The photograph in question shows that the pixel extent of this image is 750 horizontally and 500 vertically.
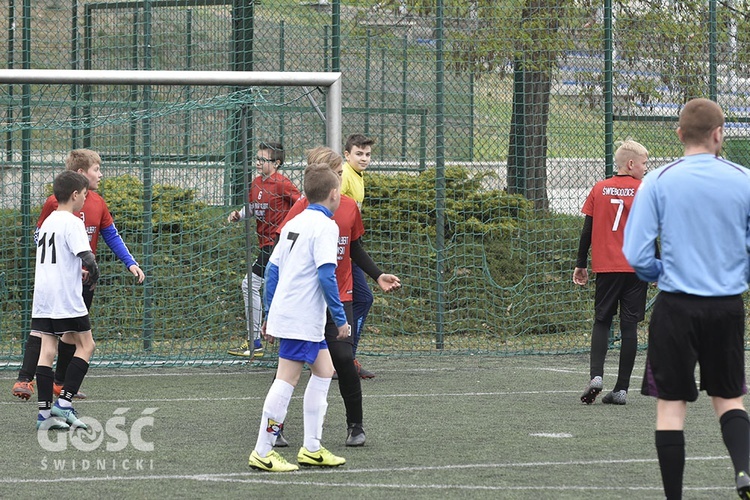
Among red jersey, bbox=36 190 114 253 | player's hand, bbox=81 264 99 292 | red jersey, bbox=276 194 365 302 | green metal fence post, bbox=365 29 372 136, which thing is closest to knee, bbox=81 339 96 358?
player's hand, bbox=81 264 99 292

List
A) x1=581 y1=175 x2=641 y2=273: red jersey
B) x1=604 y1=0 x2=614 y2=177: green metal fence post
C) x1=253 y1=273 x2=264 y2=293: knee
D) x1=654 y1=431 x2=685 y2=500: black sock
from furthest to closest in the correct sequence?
1. x1=604 y1=0 x2=614 y2=177: green metal fence post
2. x1=253 y1=273 x2=264 y2=293: knee
3. x1=581 y1=175 x2=641 y2=273: red jersey
4. x1=654 y1=431 x2=685 y2=500: black sock

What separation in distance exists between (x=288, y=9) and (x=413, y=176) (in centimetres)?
223

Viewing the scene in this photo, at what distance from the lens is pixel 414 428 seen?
7.36 meters

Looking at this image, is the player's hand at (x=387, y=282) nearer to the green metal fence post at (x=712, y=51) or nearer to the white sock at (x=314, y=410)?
the white sock at (x=314, y=410)

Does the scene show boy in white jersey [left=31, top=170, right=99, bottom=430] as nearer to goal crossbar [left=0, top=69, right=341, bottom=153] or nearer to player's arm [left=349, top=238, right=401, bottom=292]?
player's arm [left=349, top=238, right=401, bottom=292]

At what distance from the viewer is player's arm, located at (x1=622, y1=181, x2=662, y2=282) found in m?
4.97

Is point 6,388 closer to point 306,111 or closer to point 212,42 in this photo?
point 306,111

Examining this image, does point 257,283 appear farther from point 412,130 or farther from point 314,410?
point 314,410

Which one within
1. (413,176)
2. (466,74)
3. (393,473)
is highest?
(466,74)

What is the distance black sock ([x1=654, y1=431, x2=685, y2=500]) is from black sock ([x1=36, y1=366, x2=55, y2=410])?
3.98 m

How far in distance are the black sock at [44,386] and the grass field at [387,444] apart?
0.19m

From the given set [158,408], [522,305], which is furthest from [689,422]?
[522,305]

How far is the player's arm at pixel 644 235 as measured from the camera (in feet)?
16.3

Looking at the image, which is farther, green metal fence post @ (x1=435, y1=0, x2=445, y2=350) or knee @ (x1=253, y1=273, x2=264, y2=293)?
green metal fence post @ (x1=435, y1=0, x2=445, y2=350)
